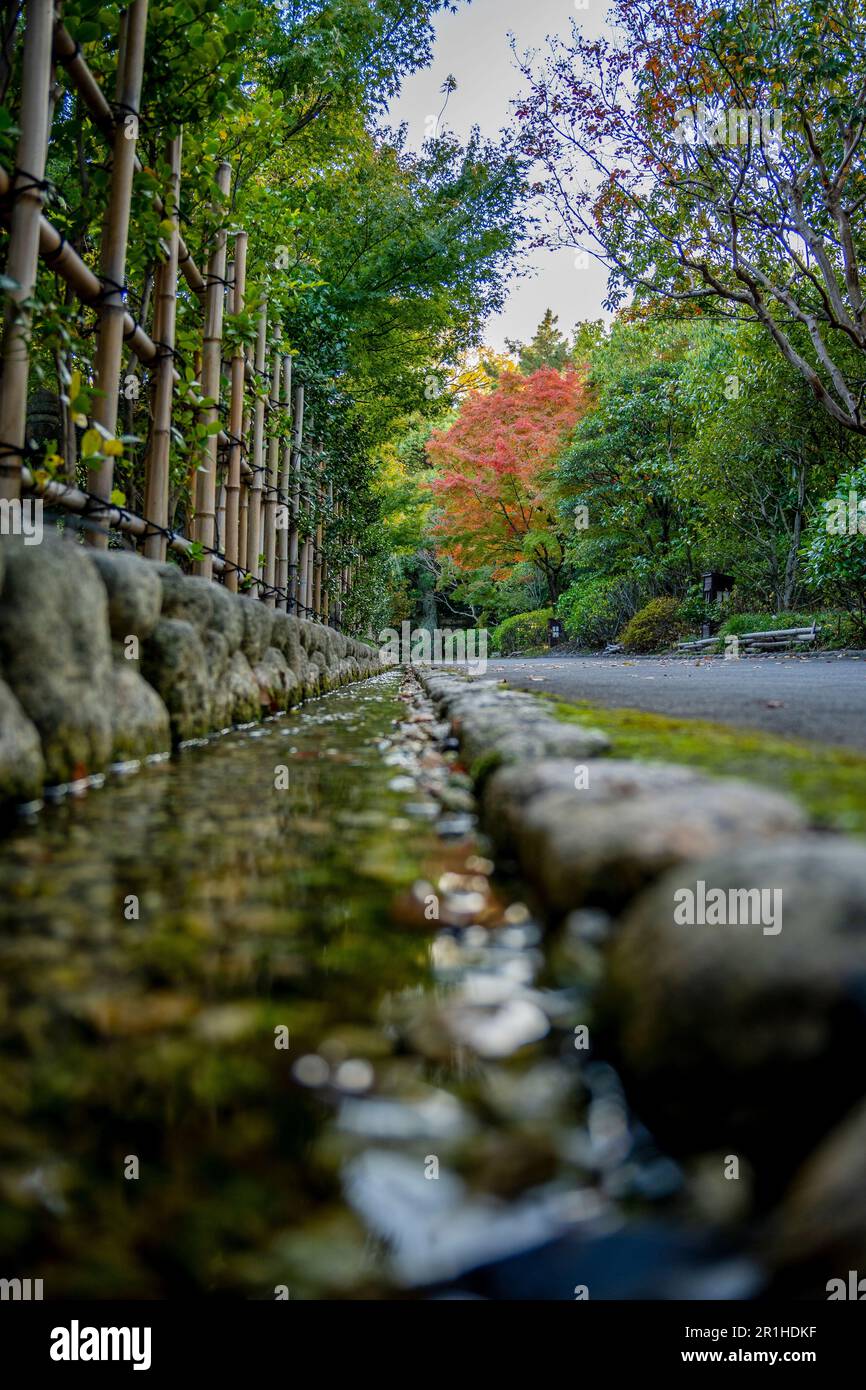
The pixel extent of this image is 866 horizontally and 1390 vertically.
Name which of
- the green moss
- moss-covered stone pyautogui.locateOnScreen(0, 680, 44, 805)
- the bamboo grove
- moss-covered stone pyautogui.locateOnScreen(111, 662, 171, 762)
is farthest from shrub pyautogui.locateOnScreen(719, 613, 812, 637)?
moss-covered stone pyautogui.locateOnScreen(0, 680, 44, 805)

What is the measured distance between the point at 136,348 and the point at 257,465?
77.4 inches

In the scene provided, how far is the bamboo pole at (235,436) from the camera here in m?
3.96

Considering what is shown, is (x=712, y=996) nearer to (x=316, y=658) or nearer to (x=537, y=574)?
(x=316, y=658)

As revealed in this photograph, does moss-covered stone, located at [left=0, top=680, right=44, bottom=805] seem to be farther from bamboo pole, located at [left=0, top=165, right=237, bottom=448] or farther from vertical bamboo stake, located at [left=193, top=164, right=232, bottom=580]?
vertical bamboo stake, located at [left=193, top=164, right=232, bottom=580]

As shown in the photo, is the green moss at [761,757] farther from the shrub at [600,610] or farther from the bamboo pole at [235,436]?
the shrub at [600,610]

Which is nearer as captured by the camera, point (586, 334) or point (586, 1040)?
point (586, 1040)

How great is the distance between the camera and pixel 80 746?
1.58 metres

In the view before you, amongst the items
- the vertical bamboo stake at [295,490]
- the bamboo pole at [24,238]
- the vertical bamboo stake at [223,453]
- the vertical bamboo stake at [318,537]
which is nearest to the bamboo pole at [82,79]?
the bamboo pole at [24,238]

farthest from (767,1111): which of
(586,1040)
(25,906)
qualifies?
(25,906)

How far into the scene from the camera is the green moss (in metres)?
0.99

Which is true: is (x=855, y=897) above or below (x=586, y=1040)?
above

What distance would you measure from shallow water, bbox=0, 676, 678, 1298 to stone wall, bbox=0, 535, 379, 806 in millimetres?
335

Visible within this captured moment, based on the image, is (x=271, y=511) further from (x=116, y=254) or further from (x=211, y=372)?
(x=116, y=254)

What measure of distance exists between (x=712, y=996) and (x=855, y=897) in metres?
0.12
